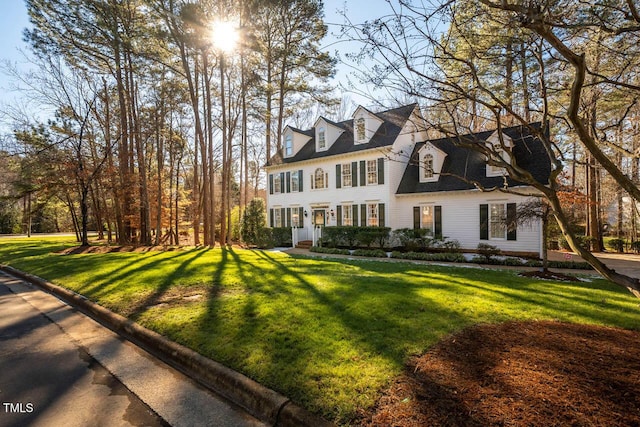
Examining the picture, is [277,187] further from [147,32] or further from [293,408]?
[293,408]

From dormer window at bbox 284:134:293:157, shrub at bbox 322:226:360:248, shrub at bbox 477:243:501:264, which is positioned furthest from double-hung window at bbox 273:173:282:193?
shrub at bbox 477:243:501:264

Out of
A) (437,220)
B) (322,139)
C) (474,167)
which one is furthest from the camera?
(322,139)

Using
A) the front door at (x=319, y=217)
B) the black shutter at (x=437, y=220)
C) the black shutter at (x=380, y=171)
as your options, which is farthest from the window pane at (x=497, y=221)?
the front door at (x=319, y=217)

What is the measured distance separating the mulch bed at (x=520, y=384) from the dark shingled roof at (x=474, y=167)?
407 inches

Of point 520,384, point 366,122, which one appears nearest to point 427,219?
point 366,122

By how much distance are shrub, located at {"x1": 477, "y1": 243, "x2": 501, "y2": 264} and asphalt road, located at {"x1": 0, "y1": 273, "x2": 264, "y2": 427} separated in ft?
39.4

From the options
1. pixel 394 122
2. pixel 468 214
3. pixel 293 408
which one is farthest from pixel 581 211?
pixel 293 408

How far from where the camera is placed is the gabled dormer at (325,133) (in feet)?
67.2

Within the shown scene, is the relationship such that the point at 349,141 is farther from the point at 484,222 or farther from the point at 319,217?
the point at 484,222

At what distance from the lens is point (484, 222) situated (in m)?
14.3

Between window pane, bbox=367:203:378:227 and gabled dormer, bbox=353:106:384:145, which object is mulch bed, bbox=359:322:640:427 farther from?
gabled dormer, bbox=353:106:384:145

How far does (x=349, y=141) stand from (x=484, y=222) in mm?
9440

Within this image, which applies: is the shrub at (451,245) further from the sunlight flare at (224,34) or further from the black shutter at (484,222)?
the sunlight flare at (224,34)

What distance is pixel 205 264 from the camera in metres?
9.86
